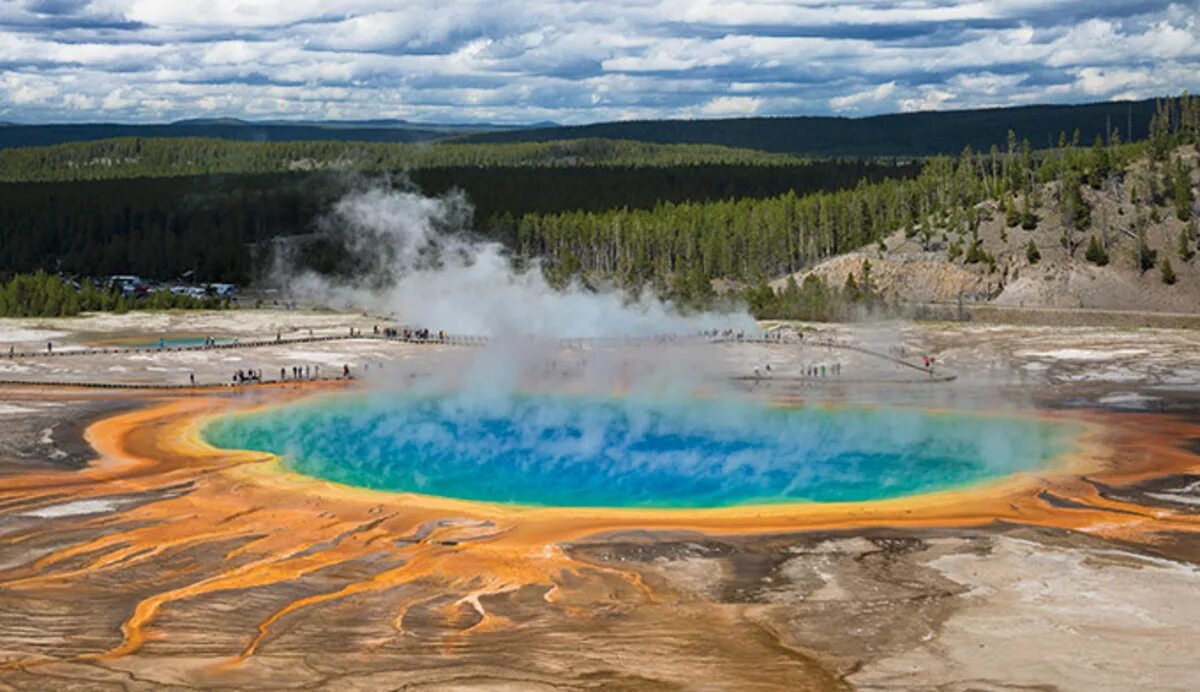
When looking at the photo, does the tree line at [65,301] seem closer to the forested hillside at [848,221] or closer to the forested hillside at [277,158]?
the forested hillside at [848,221]

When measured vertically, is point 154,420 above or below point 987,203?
below

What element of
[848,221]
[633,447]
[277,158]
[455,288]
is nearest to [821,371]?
[633,447]

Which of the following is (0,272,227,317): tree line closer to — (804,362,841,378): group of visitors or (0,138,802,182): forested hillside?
(804,362,841,378): group of visitors

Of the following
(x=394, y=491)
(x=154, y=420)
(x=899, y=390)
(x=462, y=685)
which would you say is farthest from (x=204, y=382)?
(x=462, y=685)

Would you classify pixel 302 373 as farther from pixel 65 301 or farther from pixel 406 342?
pixel 65 301

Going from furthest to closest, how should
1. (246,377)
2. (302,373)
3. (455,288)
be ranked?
(455,288)
(302,373)
(246,377)

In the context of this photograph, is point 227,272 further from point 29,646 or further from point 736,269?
point 29,646
